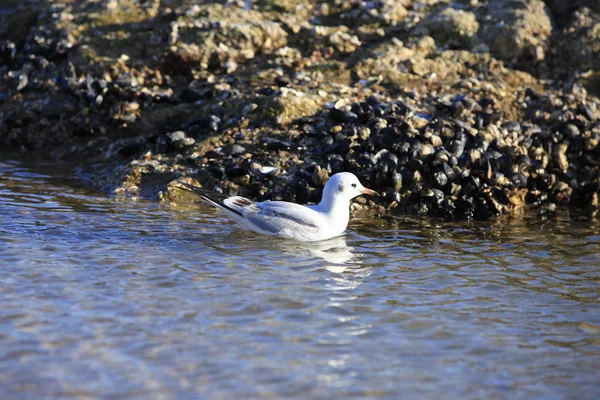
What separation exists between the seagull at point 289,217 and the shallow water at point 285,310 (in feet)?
0.52

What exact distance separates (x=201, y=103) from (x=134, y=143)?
4.26ft

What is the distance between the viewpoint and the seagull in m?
9.51

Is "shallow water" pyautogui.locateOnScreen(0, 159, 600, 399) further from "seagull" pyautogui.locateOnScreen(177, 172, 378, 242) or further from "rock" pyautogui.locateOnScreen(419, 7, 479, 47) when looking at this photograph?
"rock" pyautogui.locateOnScreen(419, 7, 479, 47)

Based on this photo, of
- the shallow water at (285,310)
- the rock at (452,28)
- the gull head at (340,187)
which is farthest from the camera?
the rock at (452,28)

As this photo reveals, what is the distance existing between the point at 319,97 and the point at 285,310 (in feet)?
20.5

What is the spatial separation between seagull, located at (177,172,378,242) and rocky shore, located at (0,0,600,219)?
1.45 metres

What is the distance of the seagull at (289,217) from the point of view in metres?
9.51

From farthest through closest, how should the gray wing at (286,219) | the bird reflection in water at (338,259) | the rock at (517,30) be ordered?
1. the rock at (517,30)
2. the gray wing at (286,219)
3. the bird reflection in water at (338,259)

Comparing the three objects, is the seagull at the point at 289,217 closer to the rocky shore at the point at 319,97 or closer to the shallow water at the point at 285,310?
the shallow water at the point at 285,310

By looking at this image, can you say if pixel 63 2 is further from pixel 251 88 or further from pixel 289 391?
pixel 289 391

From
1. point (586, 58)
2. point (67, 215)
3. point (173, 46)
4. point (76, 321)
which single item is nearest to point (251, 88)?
point (173, 46)

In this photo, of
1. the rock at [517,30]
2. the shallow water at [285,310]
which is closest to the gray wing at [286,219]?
the shallow water at [285,310]

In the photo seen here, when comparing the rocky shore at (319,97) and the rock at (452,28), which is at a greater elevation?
the rock at (452,28)

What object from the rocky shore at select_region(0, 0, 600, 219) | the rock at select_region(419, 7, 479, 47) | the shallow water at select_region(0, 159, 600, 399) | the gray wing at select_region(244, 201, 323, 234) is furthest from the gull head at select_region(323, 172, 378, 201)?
the rock at select_region(419, 7, 479, 47)
